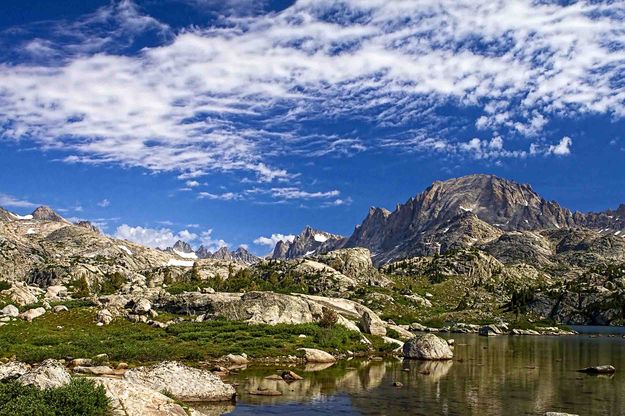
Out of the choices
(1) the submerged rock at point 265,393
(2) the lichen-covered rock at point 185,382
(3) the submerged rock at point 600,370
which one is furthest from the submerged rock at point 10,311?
(3) the submerged rock at point 600,370

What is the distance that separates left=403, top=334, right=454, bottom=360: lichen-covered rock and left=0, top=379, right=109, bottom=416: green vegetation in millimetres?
56559

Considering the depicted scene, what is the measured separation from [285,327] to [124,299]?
33280 millimetres

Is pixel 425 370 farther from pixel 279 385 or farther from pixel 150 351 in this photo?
pixel 150 351

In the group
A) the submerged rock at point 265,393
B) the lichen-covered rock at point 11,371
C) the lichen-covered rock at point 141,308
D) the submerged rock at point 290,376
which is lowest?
the submerged rock at point 265,393

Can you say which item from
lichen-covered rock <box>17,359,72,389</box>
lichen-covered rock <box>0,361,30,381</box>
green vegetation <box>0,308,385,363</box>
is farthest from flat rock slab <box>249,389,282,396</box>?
lichen-covered rock <box>17,359,72,389</box>

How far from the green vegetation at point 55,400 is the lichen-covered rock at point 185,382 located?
13.9 m

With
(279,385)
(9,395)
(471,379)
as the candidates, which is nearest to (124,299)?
(279,385)

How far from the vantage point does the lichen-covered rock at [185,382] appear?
42.0 meters

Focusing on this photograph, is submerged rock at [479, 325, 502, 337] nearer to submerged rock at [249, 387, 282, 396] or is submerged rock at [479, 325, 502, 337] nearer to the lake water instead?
the lake water

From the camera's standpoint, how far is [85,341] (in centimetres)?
6419

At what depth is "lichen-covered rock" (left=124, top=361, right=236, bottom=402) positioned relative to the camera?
138ft

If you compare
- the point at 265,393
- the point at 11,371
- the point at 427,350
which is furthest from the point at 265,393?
the point at 427,350

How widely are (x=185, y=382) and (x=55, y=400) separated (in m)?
17.4

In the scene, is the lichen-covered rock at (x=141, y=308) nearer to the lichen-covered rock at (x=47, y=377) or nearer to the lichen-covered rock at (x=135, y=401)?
the lichen-covered rock at (x=135, y=401)
